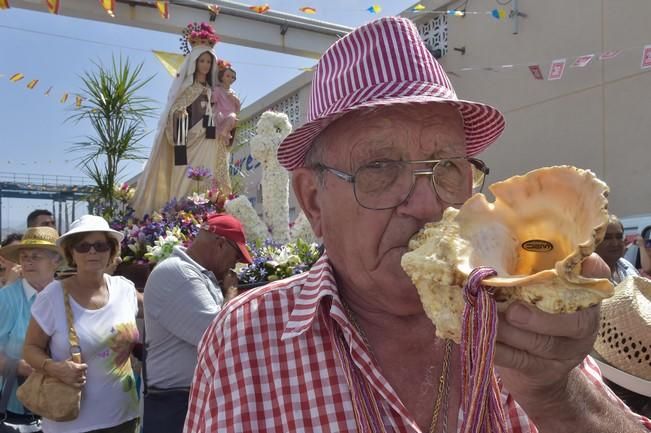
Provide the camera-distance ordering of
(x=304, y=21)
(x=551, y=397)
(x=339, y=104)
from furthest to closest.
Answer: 1. (x=304, y=21)
2. (x=339, y=104)
3. (x=551, y=397)

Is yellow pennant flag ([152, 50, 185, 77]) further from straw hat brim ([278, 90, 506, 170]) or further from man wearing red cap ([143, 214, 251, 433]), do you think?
straw hat brim ([278, 90, 506, 170])

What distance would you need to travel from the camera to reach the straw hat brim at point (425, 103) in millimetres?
1314

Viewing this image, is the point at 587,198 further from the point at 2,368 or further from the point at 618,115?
the point at 618,115

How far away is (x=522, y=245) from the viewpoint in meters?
0.98

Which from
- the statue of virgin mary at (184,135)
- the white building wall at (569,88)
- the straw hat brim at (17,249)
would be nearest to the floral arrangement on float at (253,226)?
the statue of virgin mary at (184,135)

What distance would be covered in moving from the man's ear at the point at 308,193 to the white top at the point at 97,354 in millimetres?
2237

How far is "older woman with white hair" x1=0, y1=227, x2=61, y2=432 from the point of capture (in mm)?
3412

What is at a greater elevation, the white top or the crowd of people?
the crowd of people

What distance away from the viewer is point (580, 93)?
1179 cm

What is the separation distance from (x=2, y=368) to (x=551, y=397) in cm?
347

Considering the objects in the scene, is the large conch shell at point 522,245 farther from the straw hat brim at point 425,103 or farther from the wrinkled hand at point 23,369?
the wrinkled hand at point 23,369

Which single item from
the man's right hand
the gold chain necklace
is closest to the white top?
the man's right hand

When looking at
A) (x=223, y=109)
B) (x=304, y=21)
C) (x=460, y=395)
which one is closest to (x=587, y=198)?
(x=460, y=395)

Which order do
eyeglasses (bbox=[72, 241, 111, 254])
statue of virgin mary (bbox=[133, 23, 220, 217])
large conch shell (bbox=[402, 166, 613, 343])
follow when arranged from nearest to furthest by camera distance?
large conch shell (bbox=[402, 166, 613, 343]), eyeglasses (bbox=[72, 241, 111, 254]), statue of virgin mary (bbox=[133, 23, 220, 217])
